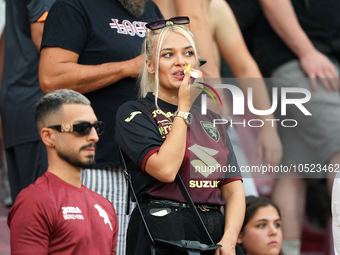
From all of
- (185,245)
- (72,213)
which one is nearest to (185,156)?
(185,245)

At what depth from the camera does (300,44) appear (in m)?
4.32

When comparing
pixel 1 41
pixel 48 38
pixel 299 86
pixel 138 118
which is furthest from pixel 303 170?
pixel 1 41

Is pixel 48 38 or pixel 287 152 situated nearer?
pixel 48 38

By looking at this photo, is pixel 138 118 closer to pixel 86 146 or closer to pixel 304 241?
pixel 86 146

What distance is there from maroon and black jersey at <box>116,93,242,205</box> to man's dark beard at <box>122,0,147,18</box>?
2.77ft

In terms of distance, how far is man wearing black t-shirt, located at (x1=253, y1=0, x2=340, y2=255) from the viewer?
408 cm

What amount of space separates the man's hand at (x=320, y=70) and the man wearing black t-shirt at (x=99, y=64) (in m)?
1.65

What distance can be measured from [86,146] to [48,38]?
0.86 m

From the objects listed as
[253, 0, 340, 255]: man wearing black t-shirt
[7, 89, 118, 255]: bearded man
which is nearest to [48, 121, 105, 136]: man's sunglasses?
[7, 89, 118, 255]: bearded man

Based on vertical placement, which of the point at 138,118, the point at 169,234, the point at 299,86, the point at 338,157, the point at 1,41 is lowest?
the point at 169,234

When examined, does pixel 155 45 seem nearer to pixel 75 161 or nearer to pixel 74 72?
pixel 74 72

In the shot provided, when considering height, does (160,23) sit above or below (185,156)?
above

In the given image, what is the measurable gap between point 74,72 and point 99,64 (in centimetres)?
21

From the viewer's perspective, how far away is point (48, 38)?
124 inches
